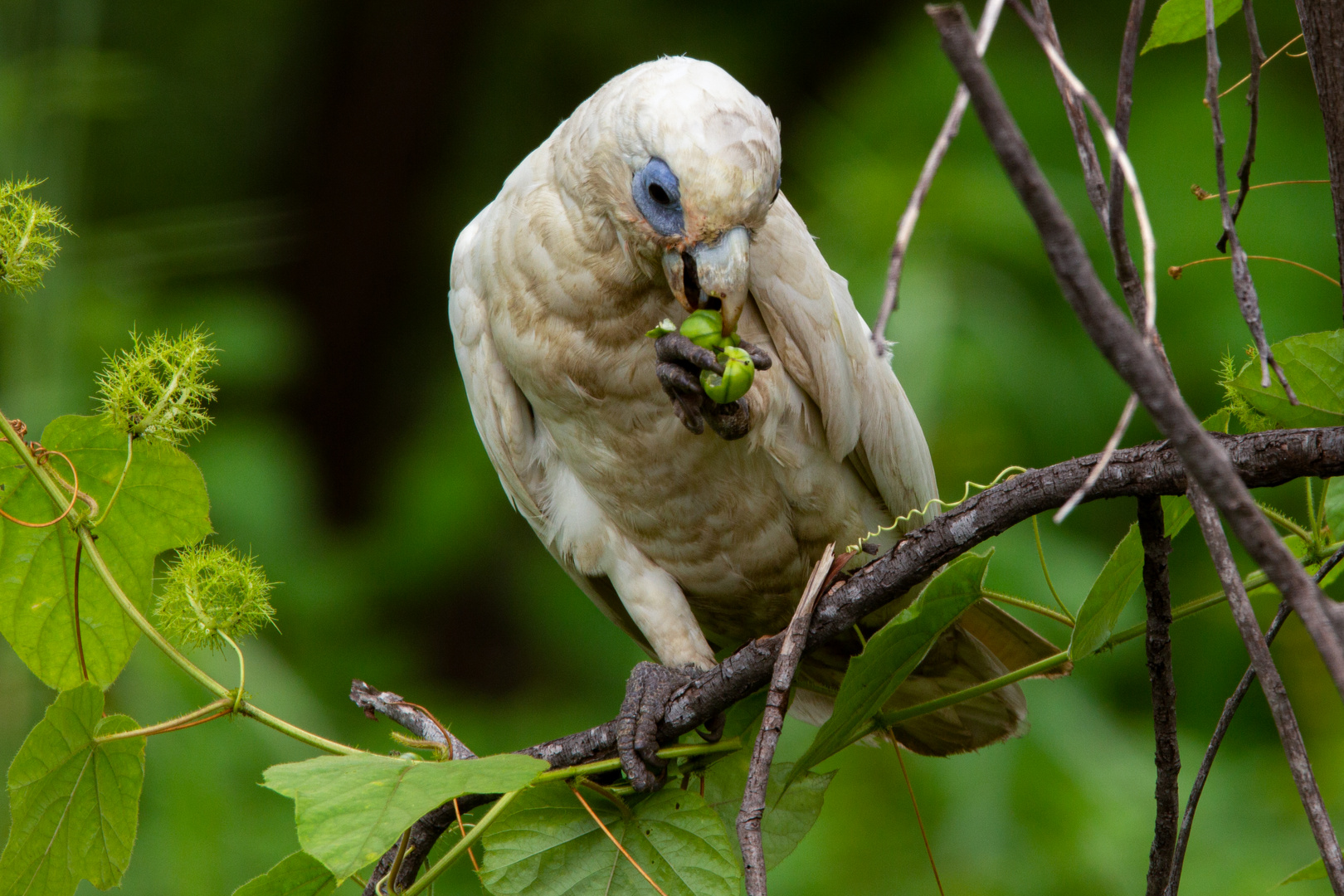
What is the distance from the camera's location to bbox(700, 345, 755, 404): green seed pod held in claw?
4.54 ft

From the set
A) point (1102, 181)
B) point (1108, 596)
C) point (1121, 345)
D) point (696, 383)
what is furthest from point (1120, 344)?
point (696, 383)

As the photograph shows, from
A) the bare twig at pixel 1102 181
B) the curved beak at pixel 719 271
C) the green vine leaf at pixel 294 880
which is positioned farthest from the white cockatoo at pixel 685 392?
the bare twig at pixel 1102 181

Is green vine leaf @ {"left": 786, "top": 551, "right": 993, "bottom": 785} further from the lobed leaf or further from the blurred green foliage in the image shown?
the blurred green foliage

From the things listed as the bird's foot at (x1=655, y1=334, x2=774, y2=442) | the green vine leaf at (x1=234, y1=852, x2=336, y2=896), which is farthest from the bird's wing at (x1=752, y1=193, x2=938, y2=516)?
the green vine leaf at (x1=234, y1=852, x2=336, y2=896)

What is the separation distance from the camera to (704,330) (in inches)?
56.5

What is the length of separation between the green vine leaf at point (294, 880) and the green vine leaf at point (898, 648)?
1.77 ft

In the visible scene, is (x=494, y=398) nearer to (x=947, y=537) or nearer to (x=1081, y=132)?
(x=947, y=537)

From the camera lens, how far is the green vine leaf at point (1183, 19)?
3.74 feet

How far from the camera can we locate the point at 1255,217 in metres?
3.54

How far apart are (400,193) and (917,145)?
239 centimetres

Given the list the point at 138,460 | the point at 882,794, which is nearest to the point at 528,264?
the point at 138,460

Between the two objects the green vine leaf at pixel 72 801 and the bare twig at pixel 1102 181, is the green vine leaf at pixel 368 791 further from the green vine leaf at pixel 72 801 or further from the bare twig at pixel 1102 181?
the bare twig at pixel 1102 181

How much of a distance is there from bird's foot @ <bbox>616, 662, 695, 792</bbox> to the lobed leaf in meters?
0.54

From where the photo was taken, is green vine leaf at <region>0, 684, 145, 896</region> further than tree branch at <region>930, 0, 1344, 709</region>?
Yes
